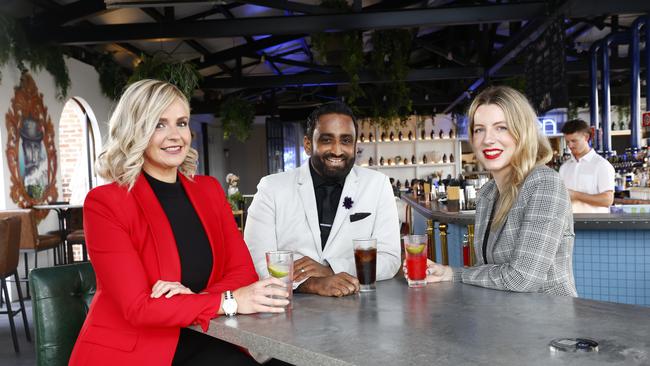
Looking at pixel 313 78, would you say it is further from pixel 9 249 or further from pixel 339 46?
pixel 9 249

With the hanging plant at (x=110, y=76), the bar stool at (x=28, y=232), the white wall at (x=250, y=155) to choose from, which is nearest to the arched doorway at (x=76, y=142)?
the hanging plant at (x=110, y=76)

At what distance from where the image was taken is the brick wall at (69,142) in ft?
27.2

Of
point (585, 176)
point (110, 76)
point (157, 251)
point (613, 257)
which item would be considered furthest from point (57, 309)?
point (110, 76)

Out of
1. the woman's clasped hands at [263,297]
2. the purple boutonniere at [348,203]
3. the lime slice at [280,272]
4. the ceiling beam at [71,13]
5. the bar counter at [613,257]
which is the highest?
the ceiling beam at [71,13]

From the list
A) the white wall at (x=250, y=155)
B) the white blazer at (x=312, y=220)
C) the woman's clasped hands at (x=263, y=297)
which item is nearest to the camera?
the woman's clasped hands at (x=263, y=297)

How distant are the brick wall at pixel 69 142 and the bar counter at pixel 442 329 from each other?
24.8 feet

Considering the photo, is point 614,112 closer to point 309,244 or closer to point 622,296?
point 622,296

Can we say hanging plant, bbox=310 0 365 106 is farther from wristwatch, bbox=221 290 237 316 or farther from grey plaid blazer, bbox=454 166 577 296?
wristwatch, bbox=221 290 237 316

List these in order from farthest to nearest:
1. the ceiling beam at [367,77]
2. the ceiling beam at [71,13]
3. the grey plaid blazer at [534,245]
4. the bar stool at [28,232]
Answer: the ceiling beam at [367,77] < the ceiling beam at [71,13] < the bar stool at [28,232] < the grey plaid blazer at [534,245]

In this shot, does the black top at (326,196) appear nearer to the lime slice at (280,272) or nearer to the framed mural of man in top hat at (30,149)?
the lime slice at (280,272)

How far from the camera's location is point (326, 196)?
244 cm

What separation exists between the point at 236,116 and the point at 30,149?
4897 mm

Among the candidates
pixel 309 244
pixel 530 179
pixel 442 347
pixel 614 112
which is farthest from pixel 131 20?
pixel 614 112

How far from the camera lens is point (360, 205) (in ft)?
7.63
